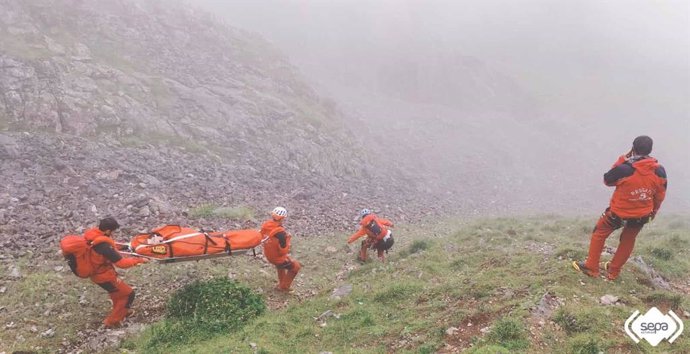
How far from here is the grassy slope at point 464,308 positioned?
7.20m

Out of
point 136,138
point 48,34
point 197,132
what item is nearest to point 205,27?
point 48,34

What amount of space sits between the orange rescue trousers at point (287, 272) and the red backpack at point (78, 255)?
4031mm

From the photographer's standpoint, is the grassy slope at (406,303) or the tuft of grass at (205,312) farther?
the tuft of grass at (205,312)

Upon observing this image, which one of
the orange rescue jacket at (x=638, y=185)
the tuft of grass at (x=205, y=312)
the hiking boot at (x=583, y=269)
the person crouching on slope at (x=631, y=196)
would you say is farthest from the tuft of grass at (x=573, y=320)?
the tuft of grass at (x=205, y=312)

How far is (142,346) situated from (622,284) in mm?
9309

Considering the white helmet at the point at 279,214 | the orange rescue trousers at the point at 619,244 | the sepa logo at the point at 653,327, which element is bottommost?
the white helmet at the point at 279,214

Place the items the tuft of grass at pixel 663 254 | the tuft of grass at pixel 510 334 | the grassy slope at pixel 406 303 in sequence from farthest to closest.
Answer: the tuft of grass at pixel 663 254, the grassy slope at pixel 406 303, the tuft of grass at pixel 510 334

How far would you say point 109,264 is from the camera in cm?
934

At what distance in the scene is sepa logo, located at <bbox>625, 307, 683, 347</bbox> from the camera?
7.09m

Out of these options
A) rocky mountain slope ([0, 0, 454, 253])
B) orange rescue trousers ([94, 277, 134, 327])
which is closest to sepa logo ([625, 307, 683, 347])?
orange rescue trousers ([94, 277, 134, 327])

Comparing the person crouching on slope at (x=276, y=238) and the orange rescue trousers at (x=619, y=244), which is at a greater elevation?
the orange rescue trousers at (x=619, y=244)

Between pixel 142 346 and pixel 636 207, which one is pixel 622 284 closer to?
pixel 636 207

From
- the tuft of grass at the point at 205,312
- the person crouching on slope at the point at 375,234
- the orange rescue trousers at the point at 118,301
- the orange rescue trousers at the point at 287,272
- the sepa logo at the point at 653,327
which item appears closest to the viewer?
the sepa logo at the point at 653,327

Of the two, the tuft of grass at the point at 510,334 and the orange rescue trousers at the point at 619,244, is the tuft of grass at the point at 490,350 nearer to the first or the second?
the tuft of grass at the point at 510,334
